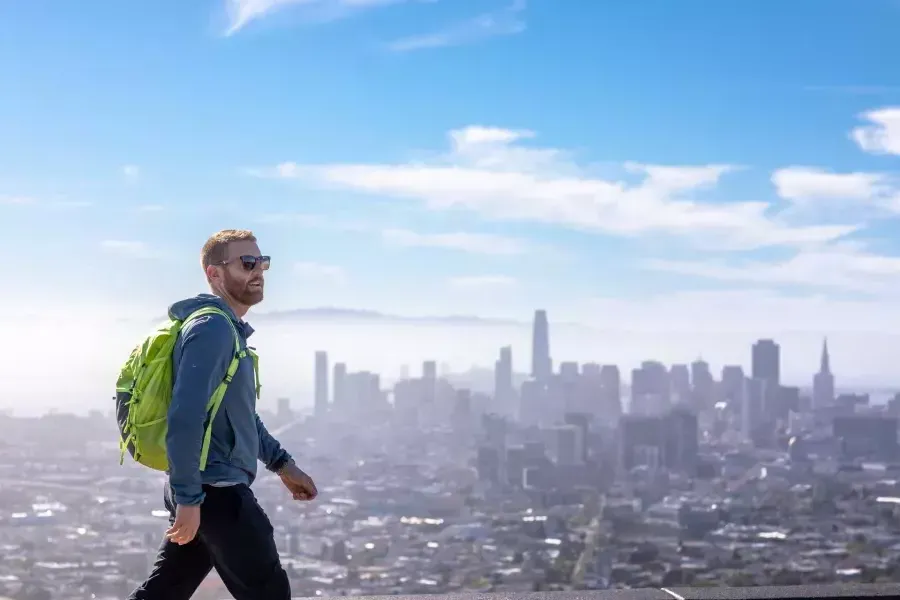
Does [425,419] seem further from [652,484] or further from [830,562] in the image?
[830,562]

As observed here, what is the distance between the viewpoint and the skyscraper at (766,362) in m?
68.4

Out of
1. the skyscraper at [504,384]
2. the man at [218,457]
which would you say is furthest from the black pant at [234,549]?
the skyscraper at [504,384]

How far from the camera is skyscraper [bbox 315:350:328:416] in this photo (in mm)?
49537

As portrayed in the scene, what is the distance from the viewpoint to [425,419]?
197ft

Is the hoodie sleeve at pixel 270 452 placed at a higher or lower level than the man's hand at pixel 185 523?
higher

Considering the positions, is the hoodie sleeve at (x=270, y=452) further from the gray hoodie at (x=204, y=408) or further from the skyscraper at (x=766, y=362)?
the skyscraper at (x=766, y=362)

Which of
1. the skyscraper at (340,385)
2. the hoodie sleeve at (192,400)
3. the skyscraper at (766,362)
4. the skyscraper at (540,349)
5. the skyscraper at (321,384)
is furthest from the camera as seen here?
Answer: the skyscraper at (540,349)

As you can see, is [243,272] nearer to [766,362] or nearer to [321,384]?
[321,384]

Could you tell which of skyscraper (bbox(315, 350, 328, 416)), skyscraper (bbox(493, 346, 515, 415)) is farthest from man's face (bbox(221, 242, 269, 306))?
skyscraper (bbox(493, 346, 515, 415))

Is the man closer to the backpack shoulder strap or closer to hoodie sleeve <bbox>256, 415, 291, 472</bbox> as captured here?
the backpack shoulder strap

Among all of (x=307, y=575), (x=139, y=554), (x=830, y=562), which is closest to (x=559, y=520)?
(x=830, y=562)

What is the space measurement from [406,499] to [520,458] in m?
12.5

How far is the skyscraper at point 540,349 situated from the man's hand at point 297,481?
71.1m

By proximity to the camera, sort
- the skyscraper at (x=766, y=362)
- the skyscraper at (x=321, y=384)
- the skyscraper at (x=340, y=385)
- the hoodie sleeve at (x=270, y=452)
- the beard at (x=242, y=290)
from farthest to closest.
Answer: the skyscraper at (x=766, y=362), the skyscraper at (x=340, y=385), the skyscraper at (x=321, y=384), the hoodie sleeve at (x=270, y=452), the beard at (x=242, y=290)
